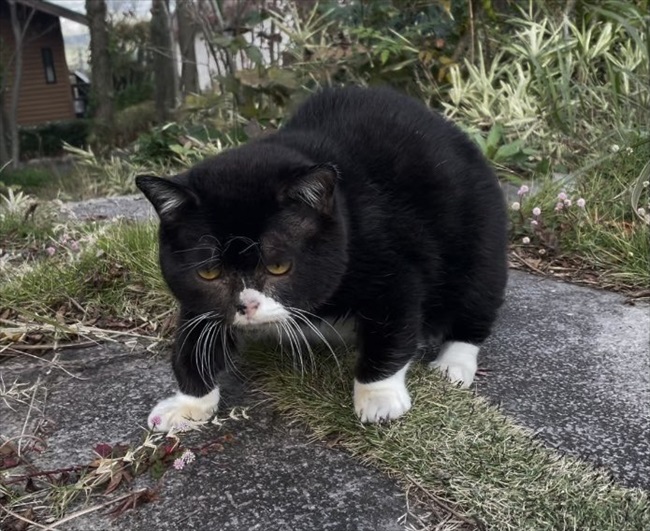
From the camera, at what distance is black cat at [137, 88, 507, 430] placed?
1.51 metres

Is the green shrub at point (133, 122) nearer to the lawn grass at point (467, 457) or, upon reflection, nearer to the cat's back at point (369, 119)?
the cat's back at point (369, 119)

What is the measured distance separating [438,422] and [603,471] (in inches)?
14.0

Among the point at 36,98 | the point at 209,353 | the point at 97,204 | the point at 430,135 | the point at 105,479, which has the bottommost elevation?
the point at 36,98

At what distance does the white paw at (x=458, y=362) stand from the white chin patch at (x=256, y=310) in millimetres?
552

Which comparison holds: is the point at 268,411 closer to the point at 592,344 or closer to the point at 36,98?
the point at 592,344

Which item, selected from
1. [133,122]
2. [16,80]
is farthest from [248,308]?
[133,122]

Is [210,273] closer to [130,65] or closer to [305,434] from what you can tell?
[305,434]

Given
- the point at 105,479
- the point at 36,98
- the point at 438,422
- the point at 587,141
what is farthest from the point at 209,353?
the point at 36,98

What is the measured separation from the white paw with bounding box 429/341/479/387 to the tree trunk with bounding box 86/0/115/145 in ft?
39.5

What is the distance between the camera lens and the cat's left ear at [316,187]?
1472 mm

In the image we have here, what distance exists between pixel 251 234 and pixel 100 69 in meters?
13.2

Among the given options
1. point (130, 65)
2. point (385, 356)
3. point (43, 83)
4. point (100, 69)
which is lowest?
point (43, 83)

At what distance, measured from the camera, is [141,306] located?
7.73 ft

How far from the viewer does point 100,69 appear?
13422mm
